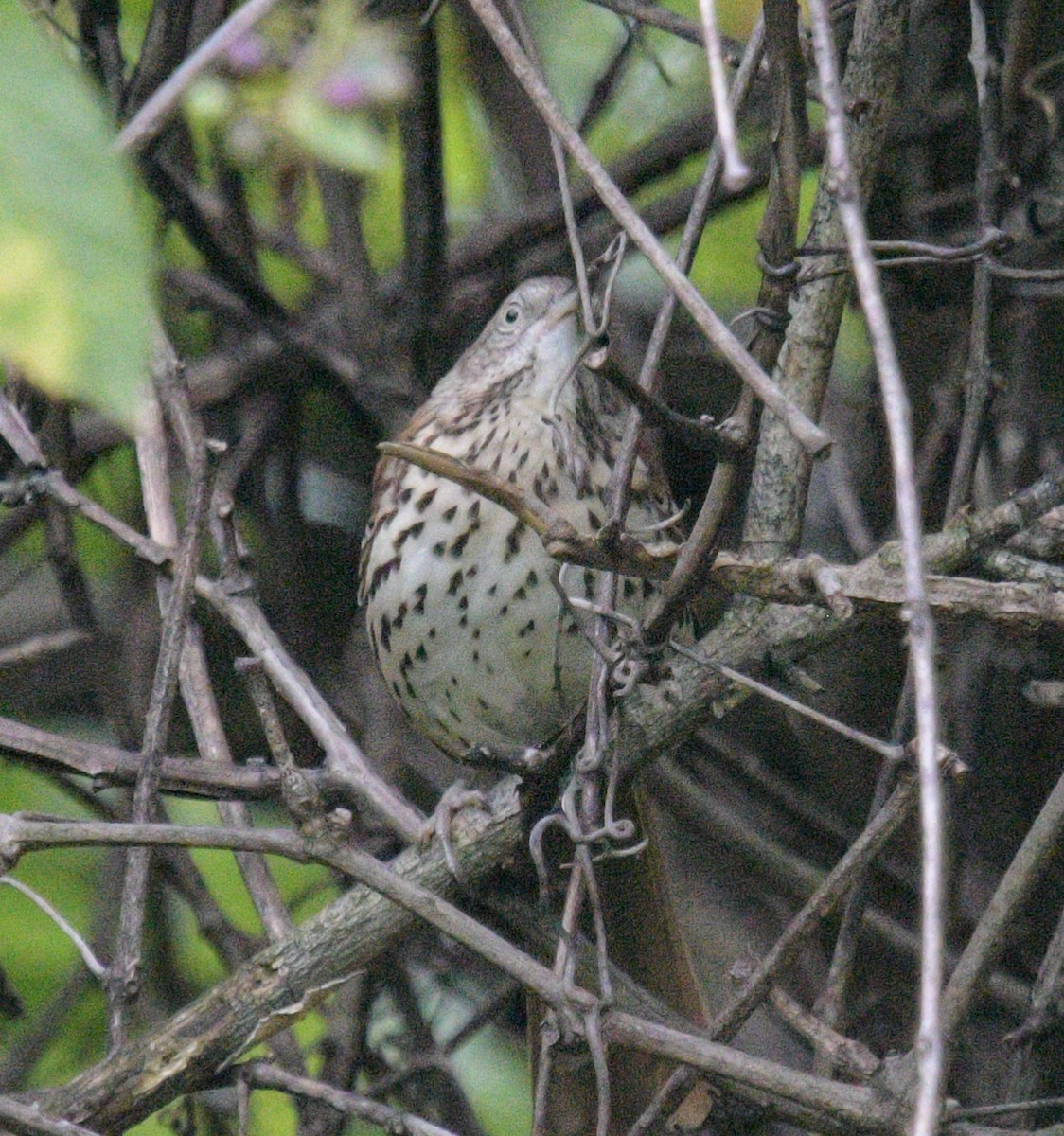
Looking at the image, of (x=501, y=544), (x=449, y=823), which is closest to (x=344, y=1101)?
(x=449, y=823)

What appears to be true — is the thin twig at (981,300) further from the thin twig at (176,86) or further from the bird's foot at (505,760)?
the thin twig at (176,86)

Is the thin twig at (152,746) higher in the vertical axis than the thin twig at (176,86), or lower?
lower

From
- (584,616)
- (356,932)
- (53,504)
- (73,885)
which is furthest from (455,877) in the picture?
(73,885)

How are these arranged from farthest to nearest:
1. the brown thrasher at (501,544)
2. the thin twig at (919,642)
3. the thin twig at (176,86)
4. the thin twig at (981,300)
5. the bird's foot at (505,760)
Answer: the brown thrasher at (501,544) < the thin twig at (981,300) < the bird's foot at (505,760) < the thin twig at (176,86) < the thin twig at (919,642)

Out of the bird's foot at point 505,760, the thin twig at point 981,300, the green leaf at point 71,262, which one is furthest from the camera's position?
the thin twig at point 981,300

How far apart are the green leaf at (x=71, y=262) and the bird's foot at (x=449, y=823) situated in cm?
134

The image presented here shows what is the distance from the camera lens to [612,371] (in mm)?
1439

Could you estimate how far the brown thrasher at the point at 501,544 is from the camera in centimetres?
262

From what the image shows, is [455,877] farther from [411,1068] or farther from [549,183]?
[549,183]

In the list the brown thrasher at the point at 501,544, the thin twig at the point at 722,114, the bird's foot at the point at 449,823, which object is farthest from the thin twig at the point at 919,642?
the brown thrasher at the point at 501,544

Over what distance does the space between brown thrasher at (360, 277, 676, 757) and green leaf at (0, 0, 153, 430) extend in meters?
1.69

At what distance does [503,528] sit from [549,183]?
1.17m

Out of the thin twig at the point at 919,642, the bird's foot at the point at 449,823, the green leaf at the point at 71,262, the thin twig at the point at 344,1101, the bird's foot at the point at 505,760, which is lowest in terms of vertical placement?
the thin twig at the point at 344,1101

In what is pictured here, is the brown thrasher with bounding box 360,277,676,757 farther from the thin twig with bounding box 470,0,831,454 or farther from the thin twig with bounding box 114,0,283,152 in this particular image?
the thin twig with bounding box 114,0,283,152
